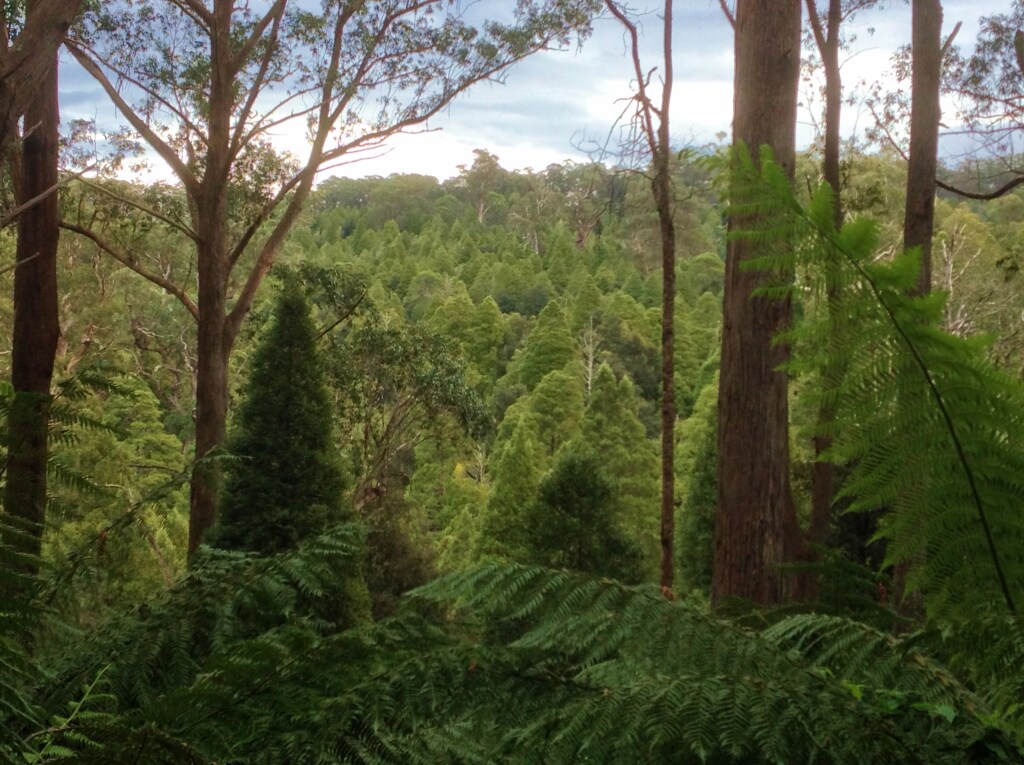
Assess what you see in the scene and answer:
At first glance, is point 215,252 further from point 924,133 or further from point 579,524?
point 924,133

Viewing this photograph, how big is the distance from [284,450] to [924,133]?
253 inches

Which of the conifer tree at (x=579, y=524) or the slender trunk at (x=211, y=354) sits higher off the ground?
the slender trunk at (x=211, y=354)

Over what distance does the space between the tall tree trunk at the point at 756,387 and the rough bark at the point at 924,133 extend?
9.63 ft

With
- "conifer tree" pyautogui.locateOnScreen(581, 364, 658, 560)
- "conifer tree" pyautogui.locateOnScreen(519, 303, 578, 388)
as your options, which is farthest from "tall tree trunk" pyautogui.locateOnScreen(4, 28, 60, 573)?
"conifer tree" pyautogui.locateOnScreen(519, 303, 578, 388)

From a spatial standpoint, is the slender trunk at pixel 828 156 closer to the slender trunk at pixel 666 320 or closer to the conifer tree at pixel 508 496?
the slender trunk at pixel 666 320

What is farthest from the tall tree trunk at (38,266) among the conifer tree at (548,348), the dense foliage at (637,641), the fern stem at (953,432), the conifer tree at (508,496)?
the conifer tree at (548,348)

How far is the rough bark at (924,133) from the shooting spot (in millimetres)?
7531

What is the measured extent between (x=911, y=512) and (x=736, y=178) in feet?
1.90

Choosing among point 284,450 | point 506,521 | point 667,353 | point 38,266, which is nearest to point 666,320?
point 667,353

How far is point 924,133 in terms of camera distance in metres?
7.80

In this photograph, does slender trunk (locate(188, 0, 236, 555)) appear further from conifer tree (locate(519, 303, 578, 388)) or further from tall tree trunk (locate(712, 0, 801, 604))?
conifer tree (locate(519, 303, 578, 388))

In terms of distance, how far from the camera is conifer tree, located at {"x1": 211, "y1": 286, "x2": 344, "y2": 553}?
8.66m

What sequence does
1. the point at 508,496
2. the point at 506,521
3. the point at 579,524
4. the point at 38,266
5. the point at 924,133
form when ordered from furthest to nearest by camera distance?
the point at 508,496
the point at 506,521
the point at 579,524
the point at 924,133
the point at 38,266

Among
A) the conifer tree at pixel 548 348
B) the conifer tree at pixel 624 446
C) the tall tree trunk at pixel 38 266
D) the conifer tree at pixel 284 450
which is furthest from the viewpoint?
the conifer tree at pixel 548 348
